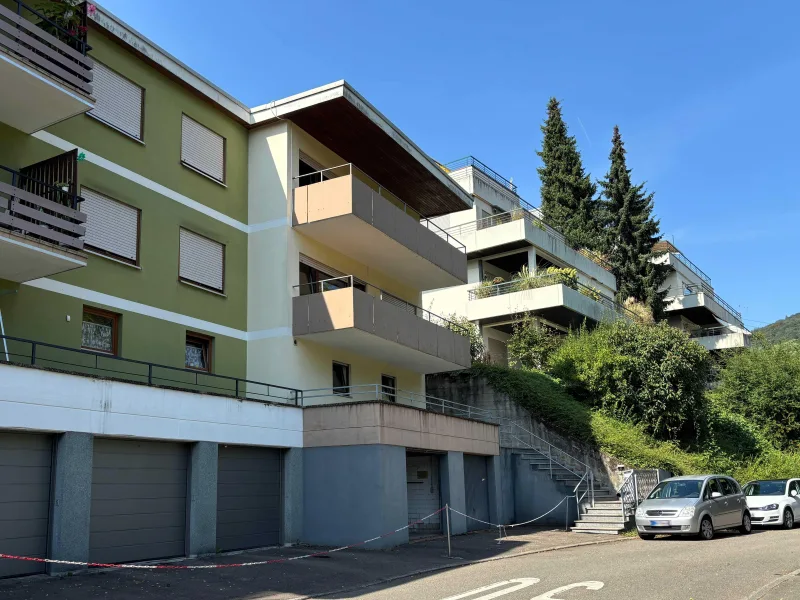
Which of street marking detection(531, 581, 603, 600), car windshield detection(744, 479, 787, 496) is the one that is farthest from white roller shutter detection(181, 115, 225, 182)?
car windshield detection(744, 479, 787, 496)

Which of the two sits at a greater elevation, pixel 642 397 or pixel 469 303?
pixel 469 303

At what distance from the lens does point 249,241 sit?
71.2ft

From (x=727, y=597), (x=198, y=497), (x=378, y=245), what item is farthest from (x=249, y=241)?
(x=727, y=597)

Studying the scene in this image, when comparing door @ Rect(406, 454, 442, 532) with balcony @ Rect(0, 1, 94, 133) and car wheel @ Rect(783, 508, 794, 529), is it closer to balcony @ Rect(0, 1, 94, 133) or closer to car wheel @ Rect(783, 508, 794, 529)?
car wheel @ Rect(783, 508, 794, 529)

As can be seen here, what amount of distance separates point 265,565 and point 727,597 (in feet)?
26.4

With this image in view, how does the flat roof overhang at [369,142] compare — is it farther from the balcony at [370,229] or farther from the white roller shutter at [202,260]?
the white roller shutter at [202,260]

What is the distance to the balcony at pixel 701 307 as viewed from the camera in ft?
180

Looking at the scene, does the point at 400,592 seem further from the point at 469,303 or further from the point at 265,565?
the point at 469,303

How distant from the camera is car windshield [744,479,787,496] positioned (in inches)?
890

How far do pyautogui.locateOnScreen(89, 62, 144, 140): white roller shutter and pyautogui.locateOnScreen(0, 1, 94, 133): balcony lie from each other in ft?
6.10

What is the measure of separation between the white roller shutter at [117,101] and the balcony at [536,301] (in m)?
21.0

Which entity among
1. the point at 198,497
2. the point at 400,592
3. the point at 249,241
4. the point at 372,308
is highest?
the point at 249,241

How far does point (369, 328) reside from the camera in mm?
20781

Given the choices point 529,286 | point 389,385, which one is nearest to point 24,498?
point 389,385
